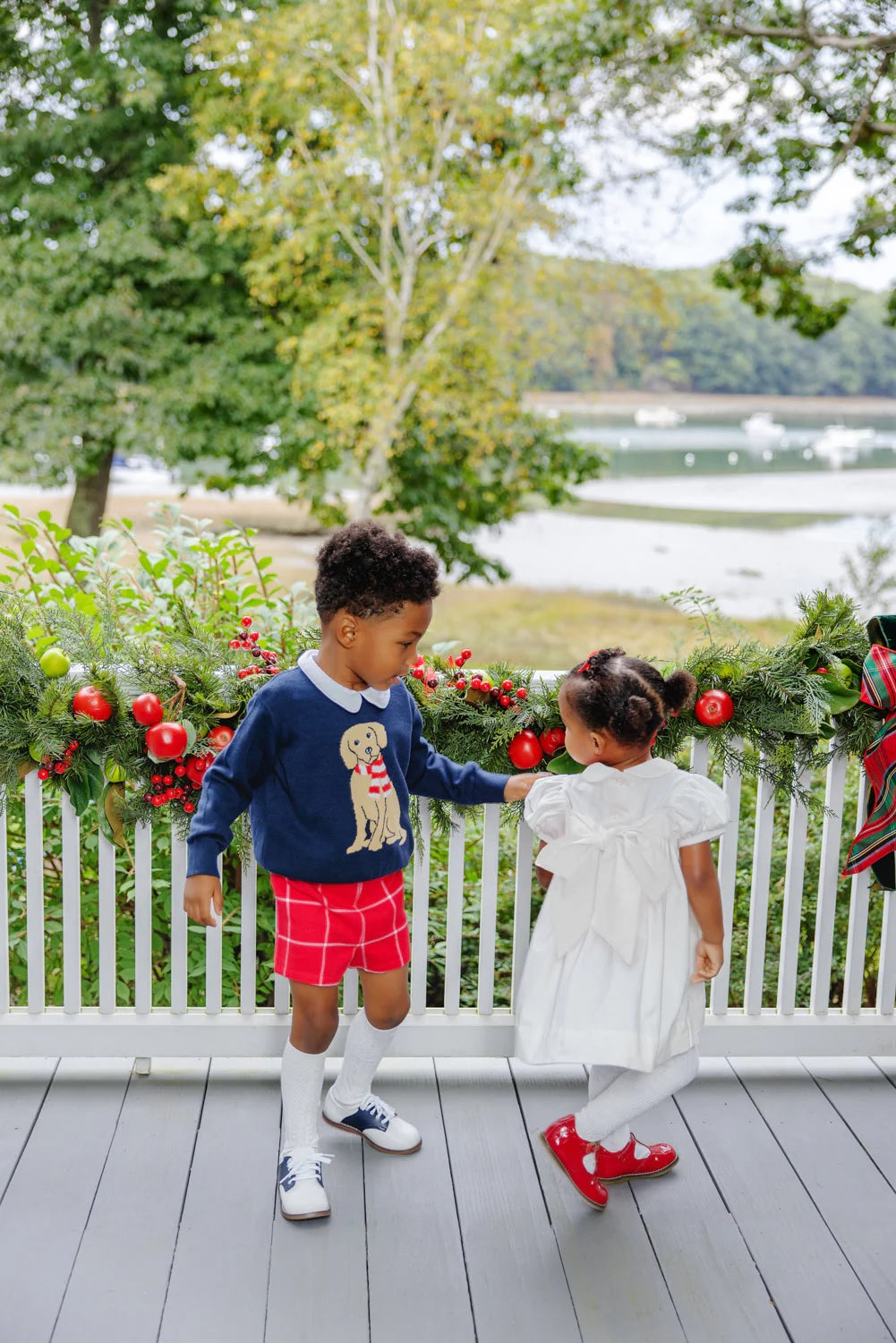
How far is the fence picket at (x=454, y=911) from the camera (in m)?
2.28

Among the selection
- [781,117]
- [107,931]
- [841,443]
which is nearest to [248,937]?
[107,931]

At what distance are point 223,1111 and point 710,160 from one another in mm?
7530

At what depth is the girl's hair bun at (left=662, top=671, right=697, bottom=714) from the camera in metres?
1.89

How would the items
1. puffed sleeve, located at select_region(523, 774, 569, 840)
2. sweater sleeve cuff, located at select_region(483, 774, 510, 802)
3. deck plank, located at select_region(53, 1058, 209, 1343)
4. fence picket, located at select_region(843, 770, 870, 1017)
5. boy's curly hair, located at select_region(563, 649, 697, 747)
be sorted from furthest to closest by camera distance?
1. fence picket, located at select_region(843, 770, 870, 1017)
2. sweater sleeve cuff, located at select_region(483, 774, 510, 802)
3. puffed sleeve, located at select_region(523, 774, 569, 840)
4. boy's curly hair, located at select_region(563, 649, 697, 747)
5. deck plank, located at select_region(53, 1058, 209, 1343)

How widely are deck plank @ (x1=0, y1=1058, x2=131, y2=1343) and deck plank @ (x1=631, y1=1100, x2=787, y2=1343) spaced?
0.90m

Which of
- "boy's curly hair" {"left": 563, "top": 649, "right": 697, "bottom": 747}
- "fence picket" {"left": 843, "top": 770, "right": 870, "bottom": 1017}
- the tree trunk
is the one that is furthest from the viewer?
the tree trunk

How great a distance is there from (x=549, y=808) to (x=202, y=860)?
0.54 m

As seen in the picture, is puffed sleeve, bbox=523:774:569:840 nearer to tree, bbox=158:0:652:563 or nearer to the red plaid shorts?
the red plaid shorts

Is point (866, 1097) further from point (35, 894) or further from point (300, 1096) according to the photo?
point (35, 894)

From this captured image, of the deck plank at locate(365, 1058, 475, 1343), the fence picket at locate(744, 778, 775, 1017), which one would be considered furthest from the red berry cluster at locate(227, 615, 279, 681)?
the fence picket at locate(744, 778, 775, 1017)

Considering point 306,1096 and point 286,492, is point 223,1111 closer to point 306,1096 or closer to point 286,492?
point 306,1096

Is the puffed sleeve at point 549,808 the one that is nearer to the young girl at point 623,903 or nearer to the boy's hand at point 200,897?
the young girl at point 623,903

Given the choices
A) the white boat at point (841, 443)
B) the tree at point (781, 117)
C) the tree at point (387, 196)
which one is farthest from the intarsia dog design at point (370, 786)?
the white boat at point (841, 443)

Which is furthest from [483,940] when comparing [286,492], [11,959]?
[286,492]
